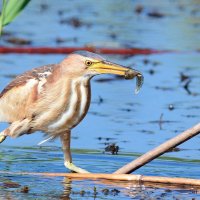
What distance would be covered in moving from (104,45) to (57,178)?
6.42m

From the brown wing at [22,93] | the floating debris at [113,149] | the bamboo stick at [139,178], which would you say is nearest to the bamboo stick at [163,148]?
the bamboo stick at [139,178]

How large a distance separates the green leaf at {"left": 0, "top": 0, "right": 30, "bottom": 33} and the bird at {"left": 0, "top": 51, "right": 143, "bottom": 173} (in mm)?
440

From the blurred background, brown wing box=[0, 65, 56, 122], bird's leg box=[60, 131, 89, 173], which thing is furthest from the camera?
the blurred background

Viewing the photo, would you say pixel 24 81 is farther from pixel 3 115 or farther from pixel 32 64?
pixel 32 64

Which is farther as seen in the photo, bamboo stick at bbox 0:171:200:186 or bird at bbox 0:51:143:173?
bamboo stick at bbox 0:171:200:186

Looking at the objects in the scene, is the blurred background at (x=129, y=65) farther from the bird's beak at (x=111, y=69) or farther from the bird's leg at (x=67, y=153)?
the bird's beak at (x=111, y=69)

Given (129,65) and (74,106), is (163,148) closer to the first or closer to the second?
(74,106)

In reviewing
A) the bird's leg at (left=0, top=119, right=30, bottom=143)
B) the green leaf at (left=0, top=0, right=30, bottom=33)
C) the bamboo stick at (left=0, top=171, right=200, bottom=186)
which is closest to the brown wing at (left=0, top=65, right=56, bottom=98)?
the bird's leg at (left=0, top=119, right=30, bottom=143)

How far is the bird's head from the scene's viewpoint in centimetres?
686

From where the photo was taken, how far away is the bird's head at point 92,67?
270 inches

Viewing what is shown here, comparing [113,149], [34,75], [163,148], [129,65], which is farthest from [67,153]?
[129,65]

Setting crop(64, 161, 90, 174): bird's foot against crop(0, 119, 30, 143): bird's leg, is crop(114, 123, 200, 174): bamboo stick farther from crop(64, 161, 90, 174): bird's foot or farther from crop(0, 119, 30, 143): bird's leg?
crop(0, 119, 30, 143): bird's leg

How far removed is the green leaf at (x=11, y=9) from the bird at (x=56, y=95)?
0.44 metres

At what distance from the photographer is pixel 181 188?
7.18 m
